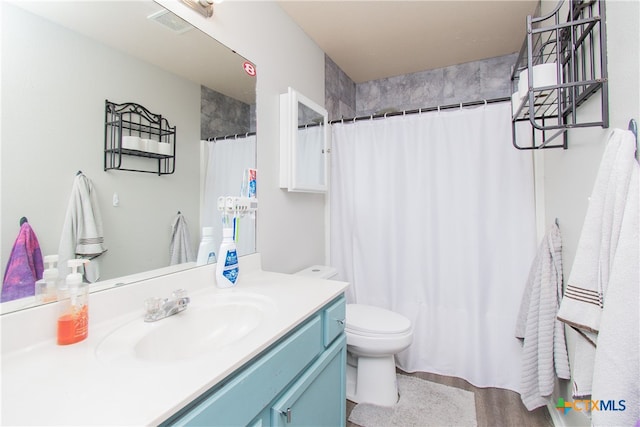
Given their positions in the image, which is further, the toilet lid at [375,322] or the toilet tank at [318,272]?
the toilet tank at [318,272]

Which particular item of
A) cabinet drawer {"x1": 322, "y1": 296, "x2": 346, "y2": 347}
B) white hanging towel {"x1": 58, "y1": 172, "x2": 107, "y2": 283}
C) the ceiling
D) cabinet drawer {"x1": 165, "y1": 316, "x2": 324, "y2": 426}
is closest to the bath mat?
cabinet drawer {"x1": 322, "y1": 296, "x2": 346, "y2": 347}

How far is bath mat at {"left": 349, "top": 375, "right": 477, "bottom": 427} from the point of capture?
4.97 ft

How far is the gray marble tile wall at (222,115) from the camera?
1304mm

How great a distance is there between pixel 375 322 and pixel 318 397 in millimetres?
667

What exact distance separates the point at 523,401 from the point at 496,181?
119cm

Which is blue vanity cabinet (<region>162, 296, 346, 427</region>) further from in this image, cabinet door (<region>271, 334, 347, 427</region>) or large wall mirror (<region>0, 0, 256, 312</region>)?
large wall mirror (<region>0, 0, 256, 312</region>)

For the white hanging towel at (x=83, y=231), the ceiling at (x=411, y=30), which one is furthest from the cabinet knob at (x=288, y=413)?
the ceiling at (x=411, y=30)

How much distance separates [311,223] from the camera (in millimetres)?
2074

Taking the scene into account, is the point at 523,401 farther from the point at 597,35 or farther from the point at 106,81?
the point at 106,81

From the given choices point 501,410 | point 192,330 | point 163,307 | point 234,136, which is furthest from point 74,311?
point 501,410

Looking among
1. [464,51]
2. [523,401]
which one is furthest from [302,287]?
[464,51]

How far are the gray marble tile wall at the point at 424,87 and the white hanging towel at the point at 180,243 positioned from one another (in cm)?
157

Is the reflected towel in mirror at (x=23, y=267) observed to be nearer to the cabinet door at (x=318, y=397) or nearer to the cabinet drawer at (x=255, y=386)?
the cabinet drawer at (x=255, y=386)

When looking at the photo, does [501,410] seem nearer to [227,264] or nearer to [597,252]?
[597,252]
